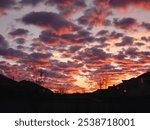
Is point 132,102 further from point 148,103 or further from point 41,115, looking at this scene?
point 41,115

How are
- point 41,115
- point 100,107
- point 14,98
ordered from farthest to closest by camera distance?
point 14,98 < point 100,107 < point 41,115

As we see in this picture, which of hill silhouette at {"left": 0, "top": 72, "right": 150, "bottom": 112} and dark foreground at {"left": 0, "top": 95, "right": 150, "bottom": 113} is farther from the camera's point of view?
dark foreground at {"left": 0, "top": 95, "right": 150, "bottom": 113}

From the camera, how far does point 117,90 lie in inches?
1789

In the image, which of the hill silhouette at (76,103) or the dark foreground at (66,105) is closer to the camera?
the hill silhouette at (76,103)

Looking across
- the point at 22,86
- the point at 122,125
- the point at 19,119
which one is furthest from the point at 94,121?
the point at 22,86

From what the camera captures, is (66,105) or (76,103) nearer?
(76,103)

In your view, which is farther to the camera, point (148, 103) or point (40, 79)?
point (40, 79)

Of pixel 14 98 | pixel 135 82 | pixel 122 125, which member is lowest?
pixel 122 125

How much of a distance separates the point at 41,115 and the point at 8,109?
13913 millimetres

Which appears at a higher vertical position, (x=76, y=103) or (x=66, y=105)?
(x=76, y=103)

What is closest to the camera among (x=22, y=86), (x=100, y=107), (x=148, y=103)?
(x=148, y=103)

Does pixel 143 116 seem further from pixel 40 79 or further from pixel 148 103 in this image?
pixel 40 79

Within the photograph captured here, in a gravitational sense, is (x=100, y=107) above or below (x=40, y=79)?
below

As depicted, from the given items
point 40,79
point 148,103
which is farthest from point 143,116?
point 40,79
